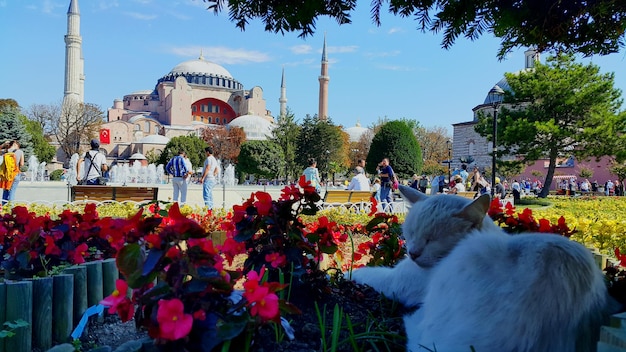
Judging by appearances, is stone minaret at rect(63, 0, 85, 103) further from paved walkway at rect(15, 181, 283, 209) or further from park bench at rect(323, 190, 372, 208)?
park bench at rect(323, 190, 372, 208)

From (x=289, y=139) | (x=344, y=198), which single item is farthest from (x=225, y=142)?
(x=344, y=198)

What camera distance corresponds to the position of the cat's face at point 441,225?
6.06 ft

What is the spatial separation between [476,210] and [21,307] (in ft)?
7.27

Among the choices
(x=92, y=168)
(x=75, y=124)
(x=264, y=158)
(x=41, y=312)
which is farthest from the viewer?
(x=75, y=124)

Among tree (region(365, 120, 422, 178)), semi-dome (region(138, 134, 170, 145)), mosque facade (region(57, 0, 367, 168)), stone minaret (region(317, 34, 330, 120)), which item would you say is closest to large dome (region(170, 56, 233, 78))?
mosque facade (region(57, 0, 367, 168))

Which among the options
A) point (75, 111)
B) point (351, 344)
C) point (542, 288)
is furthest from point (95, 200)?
point (75, 111)

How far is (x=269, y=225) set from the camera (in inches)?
94.9

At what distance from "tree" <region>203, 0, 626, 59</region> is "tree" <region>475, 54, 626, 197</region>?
23257mm

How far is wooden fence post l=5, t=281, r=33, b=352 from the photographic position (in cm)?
225

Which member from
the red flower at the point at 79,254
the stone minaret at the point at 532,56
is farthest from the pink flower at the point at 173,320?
the stone minaret at the point at 532,56

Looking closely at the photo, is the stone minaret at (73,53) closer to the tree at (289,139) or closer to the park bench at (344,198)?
the tree at (289,139)

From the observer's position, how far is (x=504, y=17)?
2539 millimetres

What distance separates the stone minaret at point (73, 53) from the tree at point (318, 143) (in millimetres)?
47309

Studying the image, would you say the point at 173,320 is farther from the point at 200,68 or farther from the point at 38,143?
the point at 200,68
